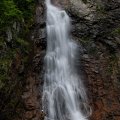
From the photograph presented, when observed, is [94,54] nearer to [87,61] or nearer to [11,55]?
[87,61]

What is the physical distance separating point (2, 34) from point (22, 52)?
139cm

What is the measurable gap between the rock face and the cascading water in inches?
12.0

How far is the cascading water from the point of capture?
12.3m

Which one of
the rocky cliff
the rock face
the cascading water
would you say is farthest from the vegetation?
the cascading water

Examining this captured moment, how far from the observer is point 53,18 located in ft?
49.6

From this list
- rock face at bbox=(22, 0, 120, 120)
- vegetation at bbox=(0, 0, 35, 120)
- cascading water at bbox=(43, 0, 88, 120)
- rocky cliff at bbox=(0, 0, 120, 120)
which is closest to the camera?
vegetation at bbox=(0, 0, 35, 120)

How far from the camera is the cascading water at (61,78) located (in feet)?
40.4

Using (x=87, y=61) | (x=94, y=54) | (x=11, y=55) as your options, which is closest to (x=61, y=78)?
(x=87, y=61)

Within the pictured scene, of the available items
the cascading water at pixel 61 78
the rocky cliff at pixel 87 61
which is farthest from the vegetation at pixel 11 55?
the cascading water at pixel 61 78

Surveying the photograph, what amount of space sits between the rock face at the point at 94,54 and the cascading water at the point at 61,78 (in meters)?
0.30

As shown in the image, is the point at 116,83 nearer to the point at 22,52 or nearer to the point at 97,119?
the point at 97,119

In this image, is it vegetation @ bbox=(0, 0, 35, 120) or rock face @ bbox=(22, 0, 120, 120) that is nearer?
vegetation @ bbox=(0, 0, 35, 120)

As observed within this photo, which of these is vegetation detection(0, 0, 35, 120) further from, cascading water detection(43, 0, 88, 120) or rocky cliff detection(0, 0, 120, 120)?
cascading water detection(43, 0, 88, 120)

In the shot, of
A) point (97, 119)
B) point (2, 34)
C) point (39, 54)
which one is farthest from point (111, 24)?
point (2, 34)
